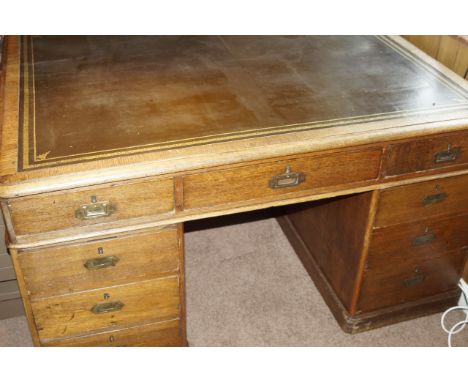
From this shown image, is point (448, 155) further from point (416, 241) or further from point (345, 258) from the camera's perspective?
point (345, 258)

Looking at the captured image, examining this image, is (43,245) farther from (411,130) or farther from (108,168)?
(411,130)

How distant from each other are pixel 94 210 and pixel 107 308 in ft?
1.35

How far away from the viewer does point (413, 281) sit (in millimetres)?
2191

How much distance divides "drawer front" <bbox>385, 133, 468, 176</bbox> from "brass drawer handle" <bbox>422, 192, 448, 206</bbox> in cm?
14

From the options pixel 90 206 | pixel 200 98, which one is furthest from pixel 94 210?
pixel 200 98

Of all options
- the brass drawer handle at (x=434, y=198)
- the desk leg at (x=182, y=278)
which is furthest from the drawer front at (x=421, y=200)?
the desk leg at (x=182, y=278)

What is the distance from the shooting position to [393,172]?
1.80 meters

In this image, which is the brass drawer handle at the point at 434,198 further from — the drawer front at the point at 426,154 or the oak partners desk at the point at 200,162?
the drawer front at the point at 426,154

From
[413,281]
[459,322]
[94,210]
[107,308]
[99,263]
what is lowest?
[459,322]

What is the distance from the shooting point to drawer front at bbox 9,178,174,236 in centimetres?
146

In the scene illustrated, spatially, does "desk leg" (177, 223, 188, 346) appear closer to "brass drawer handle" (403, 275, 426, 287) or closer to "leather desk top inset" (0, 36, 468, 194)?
"leather desk top inset" (0, 36, 468, 194)
